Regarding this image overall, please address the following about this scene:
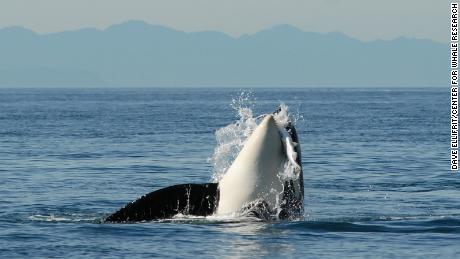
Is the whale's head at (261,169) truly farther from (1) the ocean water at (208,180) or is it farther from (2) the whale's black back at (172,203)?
(1) the ocean water at (208,180)

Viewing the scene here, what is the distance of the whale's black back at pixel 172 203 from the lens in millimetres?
22875

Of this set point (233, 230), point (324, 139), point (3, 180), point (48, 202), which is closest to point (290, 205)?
point (233, 230)

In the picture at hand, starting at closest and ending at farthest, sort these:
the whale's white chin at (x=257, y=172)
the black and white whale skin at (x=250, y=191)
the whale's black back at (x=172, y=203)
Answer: the whale's white chin at (x=257, y=172), the black and white whale skin at (x=250, y=191), the whale's black back at (x=172, y=203)

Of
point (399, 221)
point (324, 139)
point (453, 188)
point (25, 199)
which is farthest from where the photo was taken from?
point (324, 139)

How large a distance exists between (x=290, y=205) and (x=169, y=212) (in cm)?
253

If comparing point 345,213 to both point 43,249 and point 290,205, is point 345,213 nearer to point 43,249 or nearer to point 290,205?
→ point 290,205

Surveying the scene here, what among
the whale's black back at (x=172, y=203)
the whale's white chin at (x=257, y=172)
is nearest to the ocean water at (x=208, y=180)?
the whale's black back at (x=172, y=203)

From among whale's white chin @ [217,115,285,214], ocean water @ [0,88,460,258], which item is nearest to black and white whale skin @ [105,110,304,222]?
whale's white chin @ [217,115,285,214]

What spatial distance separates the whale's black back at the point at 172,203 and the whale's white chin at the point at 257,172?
325mm

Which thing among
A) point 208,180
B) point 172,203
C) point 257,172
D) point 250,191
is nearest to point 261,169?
point 257,172

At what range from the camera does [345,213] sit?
28.3 metres

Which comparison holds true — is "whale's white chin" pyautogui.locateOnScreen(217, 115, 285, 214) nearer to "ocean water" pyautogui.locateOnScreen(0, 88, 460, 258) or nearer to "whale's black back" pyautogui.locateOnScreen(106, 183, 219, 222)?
"whale's black back" pyautogui.locateOnScreen(106, 183, 219, 222)

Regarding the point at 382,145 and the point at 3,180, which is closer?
the point at 3,180

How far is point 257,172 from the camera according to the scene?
2273 centimetres
